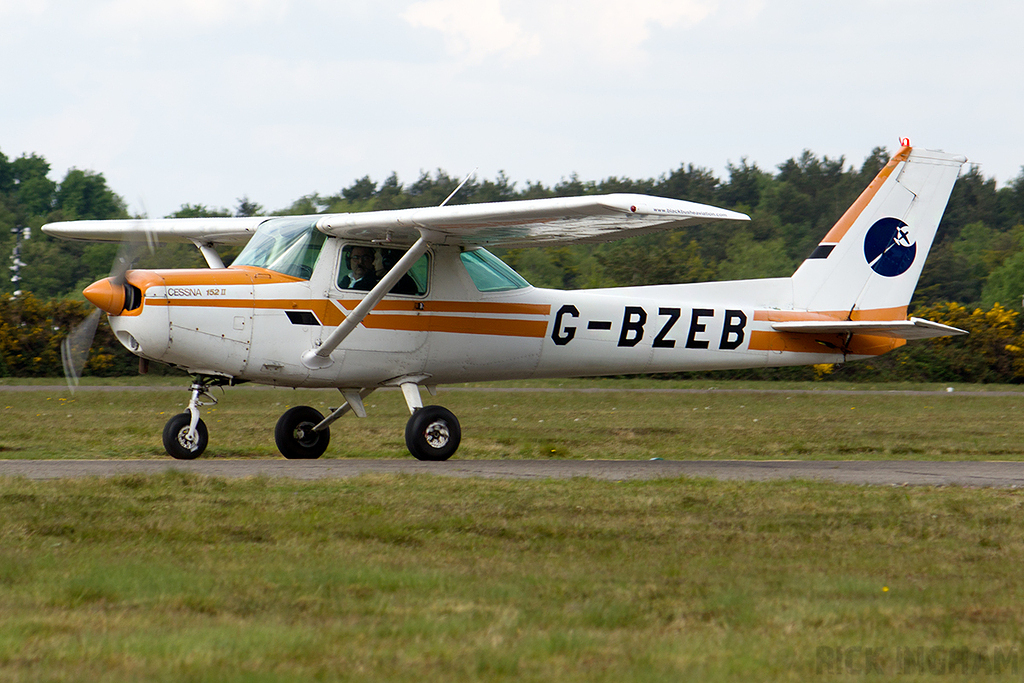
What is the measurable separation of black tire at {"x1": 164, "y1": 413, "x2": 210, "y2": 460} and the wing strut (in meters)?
1.51

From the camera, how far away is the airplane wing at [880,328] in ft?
44.8

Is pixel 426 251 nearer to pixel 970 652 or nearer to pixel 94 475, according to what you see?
pixel 94 475

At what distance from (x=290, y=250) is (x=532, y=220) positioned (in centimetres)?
310

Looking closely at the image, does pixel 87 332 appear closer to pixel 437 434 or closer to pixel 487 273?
pixel 437 434

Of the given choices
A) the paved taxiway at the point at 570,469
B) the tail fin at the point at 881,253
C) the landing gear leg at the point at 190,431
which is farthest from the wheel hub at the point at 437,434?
the tail fin at the point at 881,253

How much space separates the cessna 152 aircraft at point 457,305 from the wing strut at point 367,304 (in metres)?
0.02

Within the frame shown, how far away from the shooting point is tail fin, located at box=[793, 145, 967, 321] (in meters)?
15.1

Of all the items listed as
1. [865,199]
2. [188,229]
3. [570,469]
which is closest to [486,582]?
[570,469]

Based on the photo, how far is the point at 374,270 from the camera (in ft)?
42.3

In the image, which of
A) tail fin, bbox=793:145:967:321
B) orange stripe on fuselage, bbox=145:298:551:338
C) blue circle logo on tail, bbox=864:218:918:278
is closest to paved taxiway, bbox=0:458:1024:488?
orange stripe on fuselage, bbox=145:298:551:338

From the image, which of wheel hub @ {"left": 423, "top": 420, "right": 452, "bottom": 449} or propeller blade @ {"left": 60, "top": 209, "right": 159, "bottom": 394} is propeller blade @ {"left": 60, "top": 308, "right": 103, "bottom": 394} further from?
wheel hub @ {"left": 423, "top": 420, "right": 452, "bottom": 449}

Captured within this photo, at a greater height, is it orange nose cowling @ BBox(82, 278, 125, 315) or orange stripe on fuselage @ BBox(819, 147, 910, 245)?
orange stripe on fuselage @ BBox(819, 147, 910, 245)

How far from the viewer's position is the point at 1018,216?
76.9 metres

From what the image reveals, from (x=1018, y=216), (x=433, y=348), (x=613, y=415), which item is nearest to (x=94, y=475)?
(x=433, y=348)
